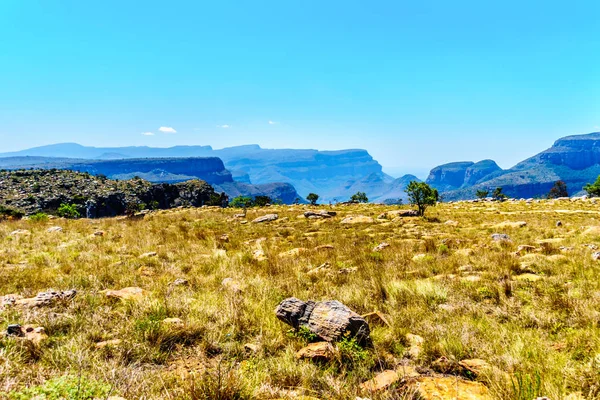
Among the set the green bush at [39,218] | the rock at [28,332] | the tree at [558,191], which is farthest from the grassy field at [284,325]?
the tree at [558,191]

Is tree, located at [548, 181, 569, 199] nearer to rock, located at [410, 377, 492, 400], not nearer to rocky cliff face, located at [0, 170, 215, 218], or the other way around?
rock, located at [410, 377, 492, 400]

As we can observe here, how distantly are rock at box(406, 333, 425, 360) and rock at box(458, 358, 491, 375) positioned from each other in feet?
1.81

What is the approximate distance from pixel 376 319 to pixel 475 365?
1.67 meters

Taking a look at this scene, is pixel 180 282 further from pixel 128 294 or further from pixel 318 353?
pixel 318 353

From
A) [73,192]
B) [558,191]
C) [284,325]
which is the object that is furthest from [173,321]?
[73,192]

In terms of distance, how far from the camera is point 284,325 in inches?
198

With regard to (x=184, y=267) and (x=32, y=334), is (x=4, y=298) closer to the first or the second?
(x=32, y=334)

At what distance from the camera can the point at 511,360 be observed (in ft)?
12.0

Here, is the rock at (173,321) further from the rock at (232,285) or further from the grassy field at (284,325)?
the rock at (232,285)

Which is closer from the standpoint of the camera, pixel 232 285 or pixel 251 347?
pixel 251 347

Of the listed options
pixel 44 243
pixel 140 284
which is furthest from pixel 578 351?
pixel 44 243

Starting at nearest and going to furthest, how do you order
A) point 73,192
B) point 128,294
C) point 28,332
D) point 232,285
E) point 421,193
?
point 28,332 → point 128,294 → point 232,285 → point 421,193 → point 73,192

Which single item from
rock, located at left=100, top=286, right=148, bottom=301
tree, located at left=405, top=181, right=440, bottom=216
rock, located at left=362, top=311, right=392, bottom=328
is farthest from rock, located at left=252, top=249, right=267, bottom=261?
tree, located at left=405, top=181, right=440, bottom=216

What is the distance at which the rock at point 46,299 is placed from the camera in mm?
5211
